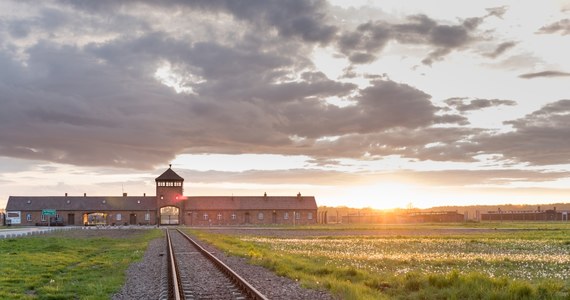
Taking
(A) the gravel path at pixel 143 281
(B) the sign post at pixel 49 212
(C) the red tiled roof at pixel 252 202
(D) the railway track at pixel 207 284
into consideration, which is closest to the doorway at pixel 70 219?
(B) the sign post at pixel 49 212

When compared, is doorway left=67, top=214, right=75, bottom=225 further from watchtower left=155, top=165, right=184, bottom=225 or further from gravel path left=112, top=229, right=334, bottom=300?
gravel path left=112, top=229, right=334, bottom=300

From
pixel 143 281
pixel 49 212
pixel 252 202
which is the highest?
pixel 252 202

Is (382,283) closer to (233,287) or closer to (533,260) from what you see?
(233,287)

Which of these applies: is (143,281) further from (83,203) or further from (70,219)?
(83,203)

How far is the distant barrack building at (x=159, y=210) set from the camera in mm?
123000

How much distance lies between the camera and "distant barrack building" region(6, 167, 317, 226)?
12300 centimetres

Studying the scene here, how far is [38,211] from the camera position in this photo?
12312 cm

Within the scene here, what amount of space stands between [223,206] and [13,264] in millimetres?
101703

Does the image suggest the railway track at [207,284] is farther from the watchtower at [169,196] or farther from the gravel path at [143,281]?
the watchtower at [169,196]

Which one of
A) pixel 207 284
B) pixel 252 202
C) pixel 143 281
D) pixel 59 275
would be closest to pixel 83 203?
pixel 252 202

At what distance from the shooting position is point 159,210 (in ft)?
399

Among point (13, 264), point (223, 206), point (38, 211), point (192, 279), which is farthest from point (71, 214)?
point (192, 279)

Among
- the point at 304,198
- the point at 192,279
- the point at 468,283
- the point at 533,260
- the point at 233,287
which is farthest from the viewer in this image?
the point at 304,198

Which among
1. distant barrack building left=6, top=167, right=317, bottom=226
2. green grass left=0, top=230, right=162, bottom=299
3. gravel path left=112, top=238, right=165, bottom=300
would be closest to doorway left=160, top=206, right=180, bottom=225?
distant barrack building left=6, top=167, right=317, bottom=226
